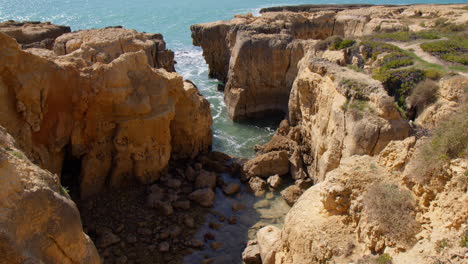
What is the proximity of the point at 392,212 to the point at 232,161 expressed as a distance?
12.7 m

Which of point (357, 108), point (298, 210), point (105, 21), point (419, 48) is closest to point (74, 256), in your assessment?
point (298, 210)

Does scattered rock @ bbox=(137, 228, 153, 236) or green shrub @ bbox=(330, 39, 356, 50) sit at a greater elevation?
green shrub @ bbox=(330, 39, 356, 50)

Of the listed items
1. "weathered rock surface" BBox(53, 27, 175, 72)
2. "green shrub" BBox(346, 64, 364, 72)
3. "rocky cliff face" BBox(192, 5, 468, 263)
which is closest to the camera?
"rocky cliff face" BBox(192, 5, 468, 263)

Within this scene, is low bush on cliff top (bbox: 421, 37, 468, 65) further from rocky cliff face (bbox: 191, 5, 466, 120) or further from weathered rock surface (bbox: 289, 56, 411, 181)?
rocky cliff face (bbox: 191, 5, 466, 120)

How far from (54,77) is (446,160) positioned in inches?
523

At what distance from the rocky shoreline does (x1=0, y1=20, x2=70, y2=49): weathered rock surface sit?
4.98 m

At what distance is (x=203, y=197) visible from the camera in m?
16.6

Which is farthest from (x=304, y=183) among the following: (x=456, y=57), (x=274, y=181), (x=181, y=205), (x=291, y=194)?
(x=456, y=57)

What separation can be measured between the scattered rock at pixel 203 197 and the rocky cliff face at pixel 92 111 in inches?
78.6

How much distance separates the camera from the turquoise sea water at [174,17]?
87.2 ft

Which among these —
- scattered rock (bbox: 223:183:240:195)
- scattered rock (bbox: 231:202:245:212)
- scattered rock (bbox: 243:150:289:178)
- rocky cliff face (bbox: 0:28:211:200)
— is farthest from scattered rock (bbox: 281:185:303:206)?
rocky cliff face (bbox: 0:28:211:200)

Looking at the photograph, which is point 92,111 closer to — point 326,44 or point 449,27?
point 326,44

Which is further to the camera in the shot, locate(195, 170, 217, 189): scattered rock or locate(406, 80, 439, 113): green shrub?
locate(195, 170, 217, 189): scattered rock

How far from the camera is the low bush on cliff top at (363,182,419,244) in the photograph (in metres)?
8.04
